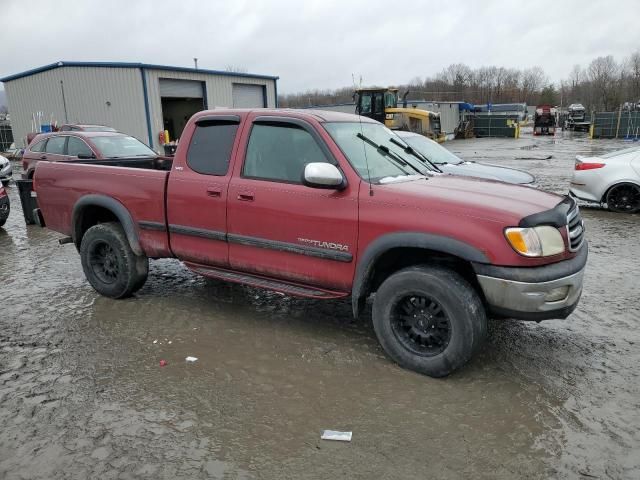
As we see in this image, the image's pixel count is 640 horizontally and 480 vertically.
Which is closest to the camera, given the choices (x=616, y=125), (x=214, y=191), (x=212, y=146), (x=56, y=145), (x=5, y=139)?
(x=214, y=191)

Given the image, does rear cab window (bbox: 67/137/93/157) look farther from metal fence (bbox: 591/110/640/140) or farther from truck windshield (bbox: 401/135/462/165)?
metal fence (bbox: 591/110/640/140)

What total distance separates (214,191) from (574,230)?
299 centimetres

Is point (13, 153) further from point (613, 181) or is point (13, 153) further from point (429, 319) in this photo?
point (429, 319)

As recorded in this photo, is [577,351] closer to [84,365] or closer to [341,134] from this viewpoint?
[341,134]

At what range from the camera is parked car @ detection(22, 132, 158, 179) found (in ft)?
36.6

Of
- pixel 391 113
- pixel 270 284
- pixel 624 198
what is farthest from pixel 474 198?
pixel 391 113

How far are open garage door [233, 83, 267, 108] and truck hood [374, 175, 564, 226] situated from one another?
2510 cm

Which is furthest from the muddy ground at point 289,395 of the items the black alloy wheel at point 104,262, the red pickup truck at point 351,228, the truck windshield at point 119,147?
the truck windshield at point 119,147

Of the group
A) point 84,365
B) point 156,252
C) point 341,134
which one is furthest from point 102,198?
point 341,134

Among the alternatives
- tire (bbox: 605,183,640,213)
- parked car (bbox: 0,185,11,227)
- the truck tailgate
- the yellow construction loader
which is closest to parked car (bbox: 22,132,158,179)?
parked car (bbox: 0,185,11,227)

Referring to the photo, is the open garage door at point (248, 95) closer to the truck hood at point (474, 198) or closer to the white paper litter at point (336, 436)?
the truck hood at point (474, 198)

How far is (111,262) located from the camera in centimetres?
536

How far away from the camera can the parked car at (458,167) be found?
27.4 ft

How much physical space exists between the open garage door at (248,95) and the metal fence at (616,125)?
26.0m
